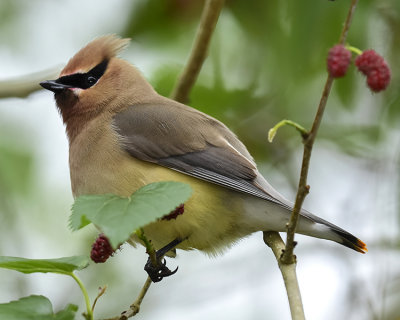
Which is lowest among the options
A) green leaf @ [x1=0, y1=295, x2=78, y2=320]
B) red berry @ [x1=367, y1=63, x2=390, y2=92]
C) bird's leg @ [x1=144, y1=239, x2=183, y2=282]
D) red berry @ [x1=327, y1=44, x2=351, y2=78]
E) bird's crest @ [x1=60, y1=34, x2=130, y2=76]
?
bird's leg @ [x1=144, y1=239, x2=183, y2=282]

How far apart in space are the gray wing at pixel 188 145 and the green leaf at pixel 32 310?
1.65 meters

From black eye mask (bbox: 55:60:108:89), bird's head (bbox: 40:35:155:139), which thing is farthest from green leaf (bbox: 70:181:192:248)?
black eye mask (bbox: 55:60:108:89)

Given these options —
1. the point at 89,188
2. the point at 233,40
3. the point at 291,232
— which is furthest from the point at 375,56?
the point at 233,40

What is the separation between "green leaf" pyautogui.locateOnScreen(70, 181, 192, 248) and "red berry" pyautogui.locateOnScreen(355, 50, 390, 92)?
2.54ft

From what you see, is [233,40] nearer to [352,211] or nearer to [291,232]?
[352,211]

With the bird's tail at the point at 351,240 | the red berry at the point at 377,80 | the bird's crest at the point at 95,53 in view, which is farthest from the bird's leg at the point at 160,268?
the red berry at the point at 377,80

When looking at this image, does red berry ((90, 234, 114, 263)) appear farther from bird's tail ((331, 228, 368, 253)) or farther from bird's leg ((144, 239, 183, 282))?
bird's tail ((331, 228, 368, 253))

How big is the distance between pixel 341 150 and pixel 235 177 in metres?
1.84

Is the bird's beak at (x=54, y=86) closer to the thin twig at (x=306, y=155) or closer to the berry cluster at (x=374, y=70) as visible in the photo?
the thin twig at (x=306, y=155)

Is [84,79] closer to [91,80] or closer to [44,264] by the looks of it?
[91,80]

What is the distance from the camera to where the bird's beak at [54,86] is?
4.82 meters

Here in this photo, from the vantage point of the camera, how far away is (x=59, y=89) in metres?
4.89

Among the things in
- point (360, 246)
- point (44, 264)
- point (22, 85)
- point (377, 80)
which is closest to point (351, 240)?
point (360, 246)

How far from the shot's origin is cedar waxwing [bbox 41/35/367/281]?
14.1 feet
